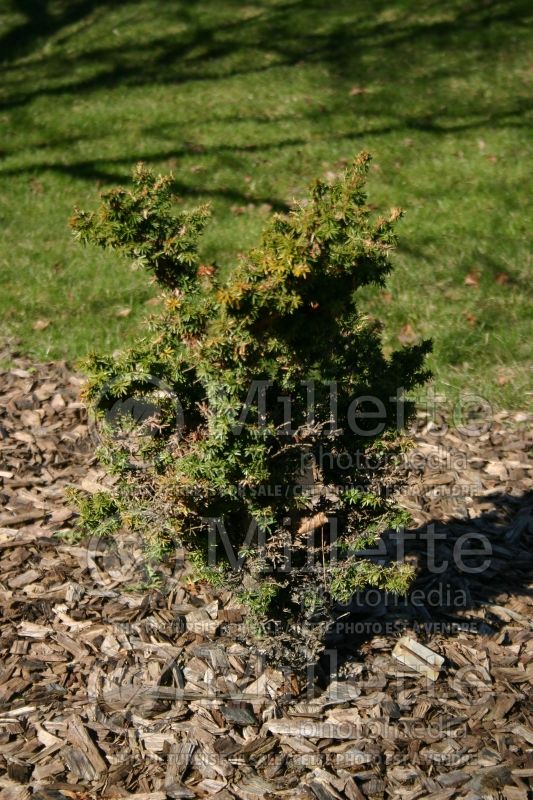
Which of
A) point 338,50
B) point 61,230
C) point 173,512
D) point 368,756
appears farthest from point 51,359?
point 338,50

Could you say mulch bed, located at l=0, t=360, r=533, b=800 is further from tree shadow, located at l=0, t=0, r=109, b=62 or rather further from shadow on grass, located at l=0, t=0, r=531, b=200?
tree shadow, located at l=0, t=0, r=109, b=62

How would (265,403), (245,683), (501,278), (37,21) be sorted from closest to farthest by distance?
(265,403)
(245,683)
(501,278)
(37,21)

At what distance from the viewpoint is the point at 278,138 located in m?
9.34

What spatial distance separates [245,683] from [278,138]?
640 cm

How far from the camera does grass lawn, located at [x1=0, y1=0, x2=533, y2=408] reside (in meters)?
7.08

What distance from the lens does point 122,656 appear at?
431 cm

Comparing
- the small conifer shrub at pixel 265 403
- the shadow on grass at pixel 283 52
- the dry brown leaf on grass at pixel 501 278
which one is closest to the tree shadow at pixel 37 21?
the shadow on grass at pixel 283 52

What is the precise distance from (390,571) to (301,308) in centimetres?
115

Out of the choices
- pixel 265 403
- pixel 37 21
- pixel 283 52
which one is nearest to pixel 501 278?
pixel 265 403

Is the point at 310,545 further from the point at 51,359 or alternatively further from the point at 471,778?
the point at 51,359

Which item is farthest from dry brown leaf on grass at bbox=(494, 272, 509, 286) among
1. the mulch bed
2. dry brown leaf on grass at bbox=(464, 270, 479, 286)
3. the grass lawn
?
the mulch bed

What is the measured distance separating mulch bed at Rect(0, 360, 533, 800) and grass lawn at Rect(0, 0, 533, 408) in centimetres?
185

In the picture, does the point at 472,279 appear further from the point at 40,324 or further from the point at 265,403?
the point at 265,403

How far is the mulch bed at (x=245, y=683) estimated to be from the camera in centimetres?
377
